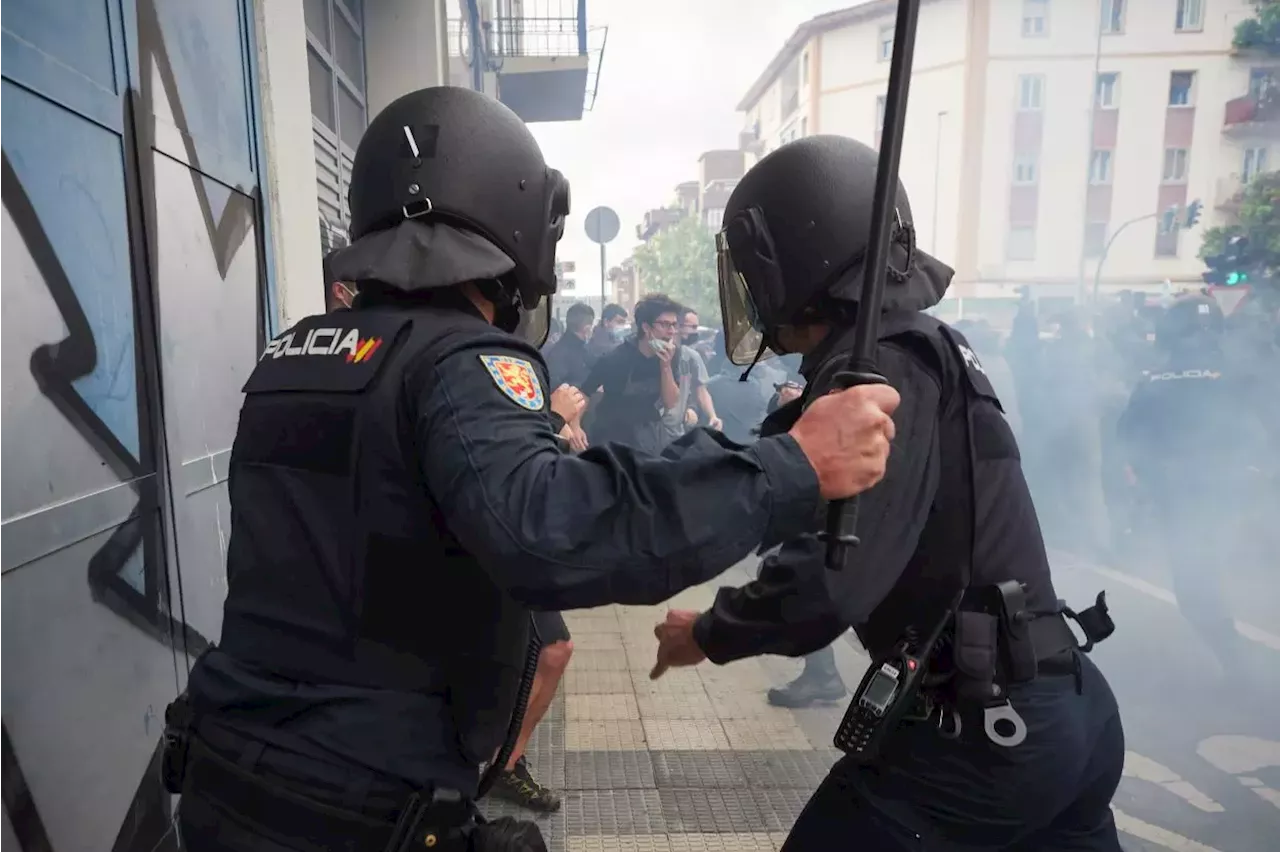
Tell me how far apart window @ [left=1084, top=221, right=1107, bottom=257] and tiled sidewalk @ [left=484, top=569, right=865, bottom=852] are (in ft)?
24.8

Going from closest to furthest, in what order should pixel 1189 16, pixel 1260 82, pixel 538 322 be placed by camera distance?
pixel 538 322 → pixel 1260 82 → pixel 1189 16

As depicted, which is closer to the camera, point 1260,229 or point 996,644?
point 996,644

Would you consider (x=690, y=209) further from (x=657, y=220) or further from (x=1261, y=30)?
(x=1261, y=30)

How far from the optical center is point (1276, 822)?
3033mm

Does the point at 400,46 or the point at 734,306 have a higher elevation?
the point at 400,46

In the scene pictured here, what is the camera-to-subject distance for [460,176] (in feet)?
4.52

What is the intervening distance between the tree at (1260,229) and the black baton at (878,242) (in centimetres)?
710

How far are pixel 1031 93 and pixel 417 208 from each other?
9948mm

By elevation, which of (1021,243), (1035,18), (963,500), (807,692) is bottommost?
(807,692)

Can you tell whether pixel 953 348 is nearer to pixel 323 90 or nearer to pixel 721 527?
pixel 721 527

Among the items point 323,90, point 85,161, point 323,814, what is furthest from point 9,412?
point 323,90

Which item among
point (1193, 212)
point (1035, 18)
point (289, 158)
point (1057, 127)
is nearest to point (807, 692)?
point (289, 158)

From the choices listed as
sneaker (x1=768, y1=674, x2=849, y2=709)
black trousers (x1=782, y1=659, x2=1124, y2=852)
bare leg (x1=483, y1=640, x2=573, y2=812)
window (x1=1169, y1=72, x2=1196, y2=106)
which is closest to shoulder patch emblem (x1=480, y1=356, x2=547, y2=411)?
black trousers (x1=782, y1=659, x2=1124, y2=852)

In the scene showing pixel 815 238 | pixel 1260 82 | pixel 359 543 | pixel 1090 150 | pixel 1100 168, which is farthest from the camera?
pixel 1100 168
